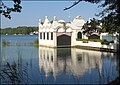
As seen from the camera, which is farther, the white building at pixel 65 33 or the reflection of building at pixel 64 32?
the reflection of building at pixel 64 32

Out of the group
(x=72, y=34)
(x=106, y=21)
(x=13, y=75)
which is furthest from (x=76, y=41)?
(x=13, y=75)

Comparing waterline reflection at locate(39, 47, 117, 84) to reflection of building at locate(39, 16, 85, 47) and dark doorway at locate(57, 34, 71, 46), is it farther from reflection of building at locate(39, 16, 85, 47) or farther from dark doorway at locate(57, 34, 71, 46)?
dark doorway at locate(57, 34, 71, 46)

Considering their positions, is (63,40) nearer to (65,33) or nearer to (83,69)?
(65,33)

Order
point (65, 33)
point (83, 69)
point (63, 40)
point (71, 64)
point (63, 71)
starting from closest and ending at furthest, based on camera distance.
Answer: point (63, 71) < point (83, 69) < point (71, 64) < point (65, 33) < point (63, 40)

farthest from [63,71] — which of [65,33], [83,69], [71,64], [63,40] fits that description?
[63,40]

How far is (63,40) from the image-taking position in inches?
1817

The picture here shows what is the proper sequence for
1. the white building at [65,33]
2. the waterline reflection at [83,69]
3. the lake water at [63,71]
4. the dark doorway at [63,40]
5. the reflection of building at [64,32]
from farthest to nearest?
the dark doorway at [63,40] < the reflection of building at [64,32] < the white building at [65,33] < the waterline reflection at [83,69] < the lake water at [63,71]

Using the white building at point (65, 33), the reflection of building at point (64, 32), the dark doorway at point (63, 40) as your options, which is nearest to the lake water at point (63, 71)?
the white building at point (65, 33)

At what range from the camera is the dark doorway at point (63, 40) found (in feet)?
150

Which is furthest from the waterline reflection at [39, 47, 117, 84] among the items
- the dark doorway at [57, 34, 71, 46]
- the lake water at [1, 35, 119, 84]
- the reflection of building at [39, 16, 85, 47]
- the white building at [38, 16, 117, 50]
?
the dark doorway at [57, 34, 71, 46]

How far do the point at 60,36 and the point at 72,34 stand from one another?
194 centimetres

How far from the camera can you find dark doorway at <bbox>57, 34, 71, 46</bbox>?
45859 millimetres

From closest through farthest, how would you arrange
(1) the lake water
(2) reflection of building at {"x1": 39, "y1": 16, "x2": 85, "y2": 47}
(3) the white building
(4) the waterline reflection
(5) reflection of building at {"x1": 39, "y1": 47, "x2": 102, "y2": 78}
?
(1) the lake water, (4) the waterline reflection, (5) reflection of building at {"x1": 39, "y1": 47, "x2": 102, "y2": 78}, (3) the white building, (2) reflection of building at {"x1": 39, "y1": 16, "x2": 85, "y2": 47}

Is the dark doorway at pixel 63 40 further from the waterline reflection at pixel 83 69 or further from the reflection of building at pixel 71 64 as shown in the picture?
the waterline reflection at pixel 83 69
